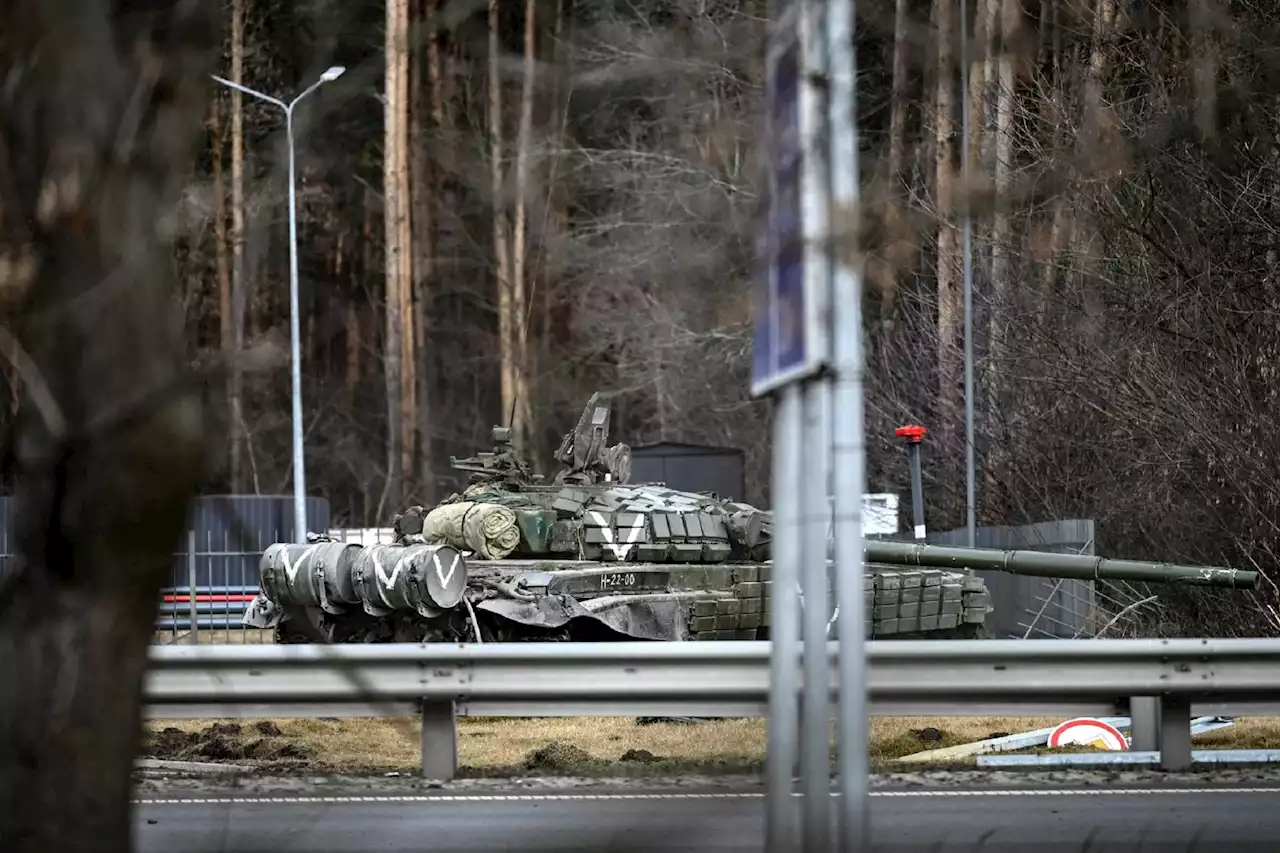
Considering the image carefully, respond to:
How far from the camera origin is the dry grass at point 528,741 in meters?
8.53

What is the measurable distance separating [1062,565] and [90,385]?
10835mm

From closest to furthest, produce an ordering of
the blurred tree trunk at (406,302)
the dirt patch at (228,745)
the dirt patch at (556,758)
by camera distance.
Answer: the dirt patch at (556,758) → the dirt patch at (228,745) → the blurred tree trunk at (406,302)

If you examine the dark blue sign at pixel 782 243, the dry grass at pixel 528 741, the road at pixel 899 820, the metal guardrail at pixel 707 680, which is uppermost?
the dark blue sign at pixel 782 243

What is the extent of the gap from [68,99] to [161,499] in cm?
51

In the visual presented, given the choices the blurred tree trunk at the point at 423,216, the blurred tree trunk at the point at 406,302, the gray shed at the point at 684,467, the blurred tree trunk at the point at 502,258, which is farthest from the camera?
the blurred tree trunk at the point at 423,216

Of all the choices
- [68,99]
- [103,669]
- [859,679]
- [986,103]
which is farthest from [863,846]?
[986,103]

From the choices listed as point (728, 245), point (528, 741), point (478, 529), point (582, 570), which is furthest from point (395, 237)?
point (728, 245)

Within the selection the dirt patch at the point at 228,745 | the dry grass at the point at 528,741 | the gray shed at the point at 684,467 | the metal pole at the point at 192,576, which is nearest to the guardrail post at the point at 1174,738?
the dry grass at the point at 528,741

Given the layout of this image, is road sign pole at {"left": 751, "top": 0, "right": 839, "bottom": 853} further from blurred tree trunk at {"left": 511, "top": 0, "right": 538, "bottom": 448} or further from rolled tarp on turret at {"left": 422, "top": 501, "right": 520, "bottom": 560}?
blurred tree trunk at {"left": 511, "top": 0, "right": 538, "bottom": 448}

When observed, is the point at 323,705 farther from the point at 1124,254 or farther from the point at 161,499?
the point at 1124,254

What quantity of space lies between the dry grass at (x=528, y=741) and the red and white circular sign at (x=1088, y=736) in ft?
1.92

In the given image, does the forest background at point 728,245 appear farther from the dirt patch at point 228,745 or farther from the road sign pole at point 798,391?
the dirt patch at point 228,745

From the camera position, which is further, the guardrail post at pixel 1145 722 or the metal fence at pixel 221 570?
the guardrail post at pixel 1145 722

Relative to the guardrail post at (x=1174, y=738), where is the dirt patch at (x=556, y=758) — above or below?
below
